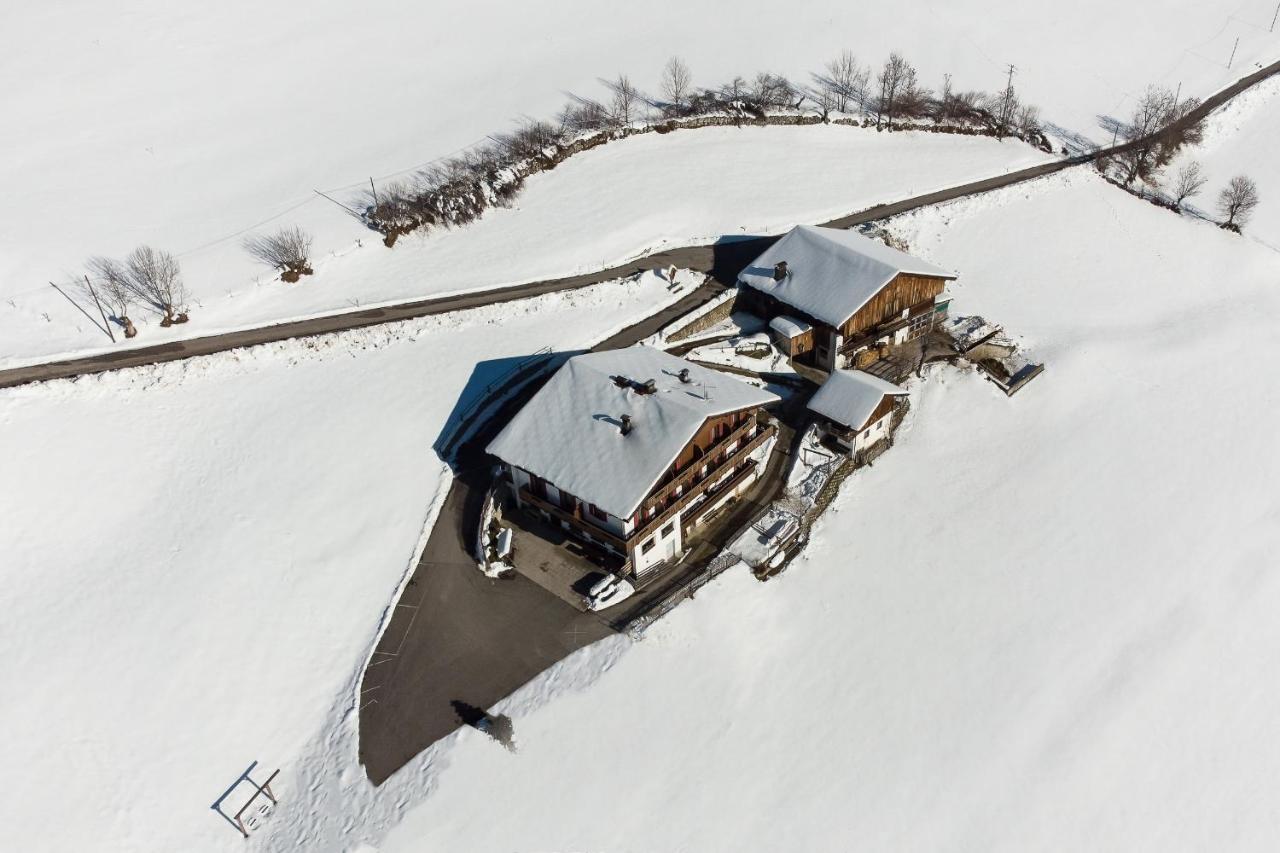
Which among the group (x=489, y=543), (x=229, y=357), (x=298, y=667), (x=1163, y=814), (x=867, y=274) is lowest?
(x=1163, y=814)

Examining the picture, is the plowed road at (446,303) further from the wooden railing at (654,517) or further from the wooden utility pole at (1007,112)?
the wooden railing at (654,517)

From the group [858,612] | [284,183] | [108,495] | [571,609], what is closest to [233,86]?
[284,183]

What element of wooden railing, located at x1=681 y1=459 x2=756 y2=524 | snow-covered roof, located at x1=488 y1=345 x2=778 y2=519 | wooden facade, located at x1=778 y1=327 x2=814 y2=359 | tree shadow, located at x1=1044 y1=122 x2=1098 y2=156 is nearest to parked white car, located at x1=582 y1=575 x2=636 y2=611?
snow-covered roof, located at x1=488 y1=345 x2=778 y2=519

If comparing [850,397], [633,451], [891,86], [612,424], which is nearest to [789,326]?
[850,397]

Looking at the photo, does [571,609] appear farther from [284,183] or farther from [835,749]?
[284,183]

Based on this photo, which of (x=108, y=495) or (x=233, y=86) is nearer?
(x=108, y=495)

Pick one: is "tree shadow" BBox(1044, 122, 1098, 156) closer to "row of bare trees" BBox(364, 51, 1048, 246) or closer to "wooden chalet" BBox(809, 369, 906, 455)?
"row of bare trees" BBox(364, 51, 1048, 246)

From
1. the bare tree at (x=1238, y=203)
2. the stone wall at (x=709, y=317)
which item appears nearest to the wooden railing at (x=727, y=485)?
the stone wall at (x=709, y=317)
